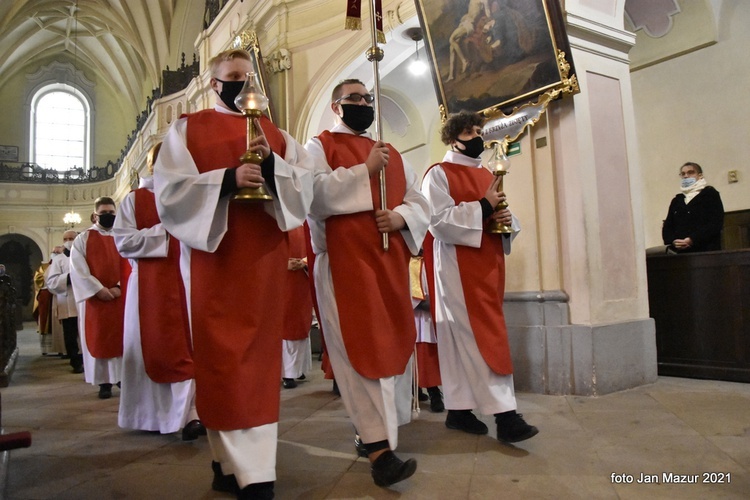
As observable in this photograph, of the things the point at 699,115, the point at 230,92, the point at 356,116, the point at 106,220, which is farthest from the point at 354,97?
the point at 699,115

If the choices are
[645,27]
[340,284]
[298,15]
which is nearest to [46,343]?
[298,15]

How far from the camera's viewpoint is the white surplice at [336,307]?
2.39m

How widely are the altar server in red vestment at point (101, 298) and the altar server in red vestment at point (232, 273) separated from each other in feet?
9.22

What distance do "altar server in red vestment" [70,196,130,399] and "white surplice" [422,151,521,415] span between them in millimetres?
2866

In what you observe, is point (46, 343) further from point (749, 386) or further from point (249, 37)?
point (749, 386)

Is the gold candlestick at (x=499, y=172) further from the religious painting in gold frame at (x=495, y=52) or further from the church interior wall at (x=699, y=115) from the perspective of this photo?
the church interior wall at (x=699, y=115)

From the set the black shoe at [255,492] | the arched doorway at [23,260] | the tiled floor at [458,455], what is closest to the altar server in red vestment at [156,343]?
the tiled floor at [458,455]

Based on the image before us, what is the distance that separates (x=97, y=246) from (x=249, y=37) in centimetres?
489

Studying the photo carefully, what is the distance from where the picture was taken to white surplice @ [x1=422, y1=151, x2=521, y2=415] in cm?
298

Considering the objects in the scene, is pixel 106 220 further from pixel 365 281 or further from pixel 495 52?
pixel 495 52

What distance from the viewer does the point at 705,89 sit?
7.65 metres

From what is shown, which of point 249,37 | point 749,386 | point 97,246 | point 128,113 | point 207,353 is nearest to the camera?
point 207,353

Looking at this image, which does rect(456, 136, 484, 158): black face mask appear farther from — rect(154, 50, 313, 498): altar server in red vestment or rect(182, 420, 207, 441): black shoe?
rect(182, 420, 207, 441): black shoe

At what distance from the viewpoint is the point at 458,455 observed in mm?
2662
